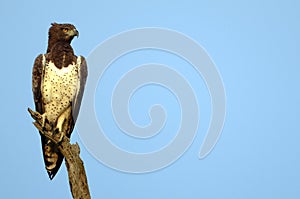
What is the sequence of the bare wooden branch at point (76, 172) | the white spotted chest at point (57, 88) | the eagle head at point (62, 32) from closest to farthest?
the bare wooden branch at point (76, 172), the white spotted chest at point (57, 88), the eagle head at point (62, 32)

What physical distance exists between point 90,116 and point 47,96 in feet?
3.16

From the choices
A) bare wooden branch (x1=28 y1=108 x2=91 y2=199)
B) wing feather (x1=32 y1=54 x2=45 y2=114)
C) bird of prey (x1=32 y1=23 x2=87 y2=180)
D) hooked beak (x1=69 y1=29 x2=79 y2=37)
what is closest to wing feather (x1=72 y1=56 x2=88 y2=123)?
bird of prey (x1=32 y1=23 x2=87 y2=180)

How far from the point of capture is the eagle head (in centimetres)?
1073

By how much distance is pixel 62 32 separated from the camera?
10.8 m

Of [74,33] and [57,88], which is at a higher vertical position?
[74,33]

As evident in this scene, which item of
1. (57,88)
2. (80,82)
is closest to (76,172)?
(57,88)

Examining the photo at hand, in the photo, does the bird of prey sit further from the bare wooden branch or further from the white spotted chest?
the bare wooden branch

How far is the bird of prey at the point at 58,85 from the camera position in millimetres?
10406

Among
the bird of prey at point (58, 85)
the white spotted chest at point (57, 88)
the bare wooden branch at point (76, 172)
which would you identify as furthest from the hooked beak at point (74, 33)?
the bare wooden branch at point (76, 172)

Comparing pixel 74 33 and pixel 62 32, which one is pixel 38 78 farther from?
pixel 74 33

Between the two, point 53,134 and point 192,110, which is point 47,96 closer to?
point 53,134

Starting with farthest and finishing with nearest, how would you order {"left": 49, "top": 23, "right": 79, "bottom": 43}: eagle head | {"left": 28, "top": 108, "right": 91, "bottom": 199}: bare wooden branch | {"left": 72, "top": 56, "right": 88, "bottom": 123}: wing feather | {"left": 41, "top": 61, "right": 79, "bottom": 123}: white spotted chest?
{"left": 49, "top": 23, "right": 79, "bottom": 43}: eagle head → {"left": 72, "top": 56, "right": 88, "bottom": 123}: wing feather → {"left": 41, "top": 61, "right": 79, "bottom": 123}: white spotted chest → {"left": 28, "top": 108, "right": 91, "bottom": 199}: bare wooden branch

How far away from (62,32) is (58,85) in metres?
0.99

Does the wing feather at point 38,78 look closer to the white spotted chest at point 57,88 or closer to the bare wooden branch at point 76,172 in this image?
the white spotted chest at point 57,88
